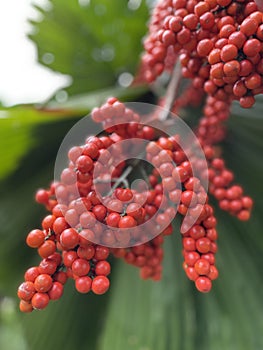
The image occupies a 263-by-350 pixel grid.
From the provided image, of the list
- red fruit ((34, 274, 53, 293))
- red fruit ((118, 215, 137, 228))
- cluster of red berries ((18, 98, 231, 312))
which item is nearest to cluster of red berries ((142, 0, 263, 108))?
cluster of red berries ((18, 98, 231, 312))

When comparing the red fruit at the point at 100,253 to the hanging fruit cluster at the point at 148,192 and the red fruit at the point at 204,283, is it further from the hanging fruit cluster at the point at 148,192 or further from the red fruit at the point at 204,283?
the red fruit at the point at 204,283

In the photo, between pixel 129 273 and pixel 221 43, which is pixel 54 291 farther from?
pixel 129 273

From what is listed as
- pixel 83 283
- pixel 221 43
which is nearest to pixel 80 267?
pixel 83 283

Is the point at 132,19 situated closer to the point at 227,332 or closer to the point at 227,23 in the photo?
the point at 227,23

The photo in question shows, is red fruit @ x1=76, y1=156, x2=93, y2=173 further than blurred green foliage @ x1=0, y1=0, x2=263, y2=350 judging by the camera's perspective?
No

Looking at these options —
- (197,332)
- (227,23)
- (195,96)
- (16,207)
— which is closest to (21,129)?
(16,207)

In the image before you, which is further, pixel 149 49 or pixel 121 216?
pixel 149 49

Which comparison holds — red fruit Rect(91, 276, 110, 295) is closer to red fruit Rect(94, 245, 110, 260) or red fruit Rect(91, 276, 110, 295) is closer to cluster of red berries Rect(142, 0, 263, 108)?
red fruit Rect(94, 245, 110, 260)
